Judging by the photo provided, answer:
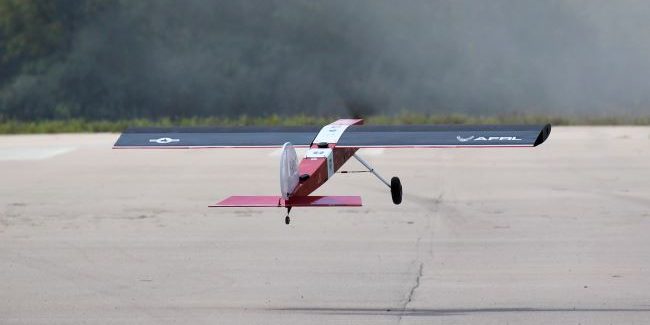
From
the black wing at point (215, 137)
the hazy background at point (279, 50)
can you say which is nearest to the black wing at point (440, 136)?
the black wing at point (215, 137)

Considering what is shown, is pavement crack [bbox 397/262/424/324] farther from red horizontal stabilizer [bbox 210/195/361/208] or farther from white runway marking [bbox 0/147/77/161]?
white runway marking [bbox 0/147/77/161]

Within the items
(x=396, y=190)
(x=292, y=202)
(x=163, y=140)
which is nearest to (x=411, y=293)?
(x=163, y=140)

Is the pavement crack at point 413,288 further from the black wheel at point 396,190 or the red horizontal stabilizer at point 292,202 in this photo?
the red horizontal stabilizer at point 292,202

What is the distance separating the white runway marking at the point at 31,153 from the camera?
64.5 m

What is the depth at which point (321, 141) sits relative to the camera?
27.7 meters

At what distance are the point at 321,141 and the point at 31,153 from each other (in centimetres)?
4034

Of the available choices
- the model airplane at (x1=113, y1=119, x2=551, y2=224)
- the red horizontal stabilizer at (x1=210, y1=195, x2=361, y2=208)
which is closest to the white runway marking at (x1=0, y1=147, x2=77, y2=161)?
the model airplane at (x1=113, y1=119, x2=551, y2=224)

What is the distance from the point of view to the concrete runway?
111 ft

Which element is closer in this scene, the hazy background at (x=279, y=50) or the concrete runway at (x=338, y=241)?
the concrete runway at (x=338, y=241)

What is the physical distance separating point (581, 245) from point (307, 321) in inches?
479

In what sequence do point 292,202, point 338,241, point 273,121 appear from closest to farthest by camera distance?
point 292,202 → point 338,241 → point 273,121

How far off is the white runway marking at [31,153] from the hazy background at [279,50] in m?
17.7

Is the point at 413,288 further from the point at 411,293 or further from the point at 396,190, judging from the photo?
the point at 396,190

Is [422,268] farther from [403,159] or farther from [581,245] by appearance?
[403,159]
